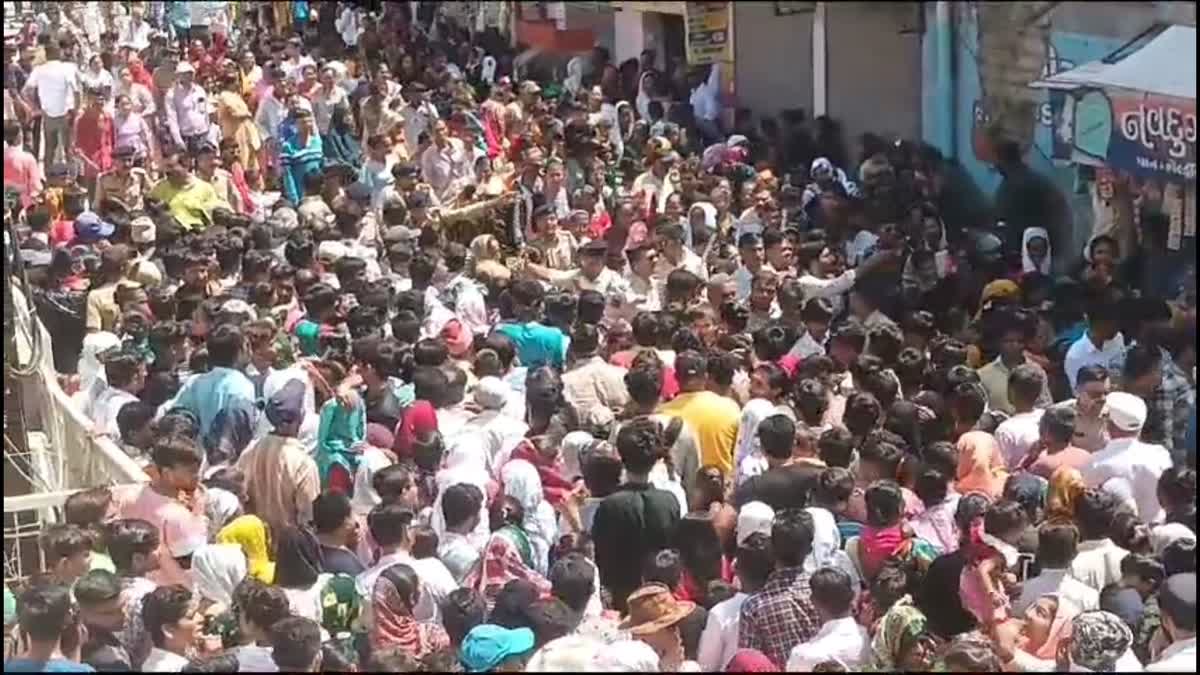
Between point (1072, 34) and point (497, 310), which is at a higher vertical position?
point (1072, 34)

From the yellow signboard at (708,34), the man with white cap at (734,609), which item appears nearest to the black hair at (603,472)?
the man with white cap at (734,609)

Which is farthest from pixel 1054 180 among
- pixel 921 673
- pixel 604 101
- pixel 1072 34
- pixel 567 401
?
pixel 921 673

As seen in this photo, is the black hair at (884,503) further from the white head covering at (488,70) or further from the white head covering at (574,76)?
the white head covering at (488,70)

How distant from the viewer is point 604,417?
724 centimetres

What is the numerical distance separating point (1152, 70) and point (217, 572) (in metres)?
6.34

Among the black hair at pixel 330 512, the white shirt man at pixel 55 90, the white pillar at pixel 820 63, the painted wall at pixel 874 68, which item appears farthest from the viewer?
the white pillar at pixel 820 63

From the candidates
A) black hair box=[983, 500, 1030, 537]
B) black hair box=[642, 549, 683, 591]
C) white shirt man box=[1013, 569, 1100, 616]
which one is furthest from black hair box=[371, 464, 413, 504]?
white shirt man box=[1013, 569, 1100, 616]

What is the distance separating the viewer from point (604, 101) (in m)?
14.7

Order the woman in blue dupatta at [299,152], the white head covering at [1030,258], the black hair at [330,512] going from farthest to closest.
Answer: the woman in blue dupatta at [299,152] → the white head covering at [1030,258] → the black hair at [330,512]

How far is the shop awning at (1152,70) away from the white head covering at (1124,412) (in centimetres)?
367

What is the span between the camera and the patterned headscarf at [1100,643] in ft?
15.9

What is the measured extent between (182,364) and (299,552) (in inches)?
92.8

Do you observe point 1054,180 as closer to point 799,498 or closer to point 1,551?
point 799,498

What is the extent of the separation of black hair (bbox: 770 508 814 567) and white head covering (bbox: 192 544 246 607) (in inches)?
60.1
